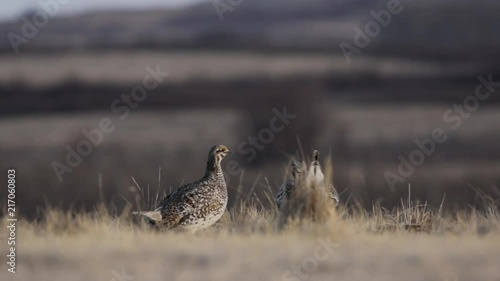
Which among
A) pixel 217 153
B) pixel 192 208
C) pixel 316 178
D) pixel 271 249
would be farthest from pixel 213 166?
pixel 271 249

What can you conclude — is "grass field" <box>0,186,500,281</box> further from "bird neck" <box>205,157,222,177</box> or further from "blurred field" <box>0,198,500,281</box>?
"bird neck" <box>205,157,222,177</box>

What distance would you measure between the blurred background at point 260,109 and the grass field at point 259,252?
46.5ft

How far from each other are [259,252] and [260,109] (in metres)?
41.5

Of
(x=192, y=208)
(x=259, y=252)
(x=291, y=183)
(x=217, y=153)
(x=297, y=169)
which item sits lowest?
(x=259, y=252)

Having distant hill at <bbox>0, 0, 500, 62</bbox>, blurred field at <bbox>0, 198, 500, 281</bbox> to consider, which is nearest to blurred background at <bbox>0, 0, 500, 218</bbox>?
distant hill at <bbox>0, 0, 500, 62</bbox>

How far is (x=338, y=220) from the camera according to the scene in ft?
36.8

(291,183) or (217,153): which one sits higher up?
(217,153)

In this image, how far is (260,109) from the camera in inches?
2014

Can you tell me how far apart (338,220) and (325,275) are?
205 cm

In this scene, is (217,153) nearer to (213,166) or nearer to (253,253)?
(213,166)

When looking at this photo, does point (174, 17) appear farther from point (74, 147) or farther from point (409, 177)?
point (409, 177)

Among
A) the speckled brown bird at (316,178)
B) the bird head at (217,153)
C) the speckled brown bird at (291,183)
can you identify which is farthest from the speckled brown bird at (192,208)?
the speckled brown bird at (316,178)

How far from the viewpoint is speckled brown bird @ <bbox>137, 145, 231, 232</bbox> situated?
39.8 feet

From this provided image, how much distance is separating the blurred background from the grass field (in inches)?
558
